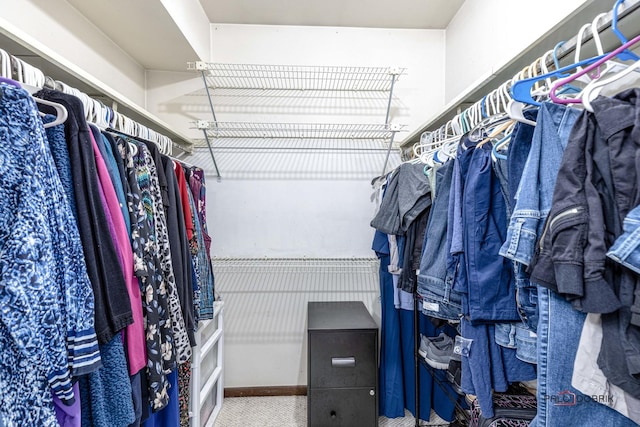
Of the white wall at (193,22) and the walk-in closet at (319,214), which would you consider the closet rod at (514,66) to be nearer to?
the walk-in closet at (319,214)

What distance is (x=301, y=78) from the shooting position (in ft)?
6.98

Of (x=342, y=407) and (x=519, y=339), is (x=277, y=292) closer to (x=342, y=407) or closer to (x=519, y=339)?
(x=342, y=407)

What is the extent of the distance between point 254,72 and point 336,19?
682 millimetres

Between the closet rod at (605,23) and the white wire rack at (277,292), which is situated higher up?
Answer: the closet rod at (605,23)

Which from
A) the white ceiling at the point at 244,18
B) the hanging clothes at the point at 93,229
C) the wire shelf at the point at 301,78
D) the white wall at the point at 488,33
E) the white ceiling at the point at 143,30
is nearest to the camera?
the hanging clothes at the point at 93,229

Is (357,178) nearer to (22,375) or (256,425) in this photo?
(256,425)

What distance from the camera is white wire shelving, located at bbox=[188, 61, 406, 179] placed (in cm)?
210

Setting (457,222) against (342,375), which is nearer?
(457,222)

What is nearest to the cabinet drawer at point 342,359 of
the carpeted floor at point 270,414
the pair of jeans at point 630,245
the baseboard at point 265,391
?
the carpeted floor at point 270,414

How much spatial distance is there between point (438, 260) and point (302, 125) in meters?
1.44

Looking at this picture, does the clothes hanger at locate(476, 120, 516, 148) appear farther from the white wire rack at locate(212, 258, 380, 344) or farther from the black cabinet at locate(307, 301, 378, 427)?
the white wire rack at locate(212, 258, 380, 344)

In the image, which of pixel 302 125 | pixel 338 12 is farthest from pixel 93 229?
pixel 338 12

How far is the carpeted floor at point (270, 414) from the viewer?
1.87m

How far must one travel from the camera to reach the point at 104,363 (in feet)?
2.64
